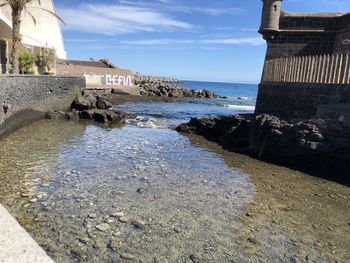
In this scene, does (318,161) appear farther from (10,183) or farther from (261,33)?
(261,33)

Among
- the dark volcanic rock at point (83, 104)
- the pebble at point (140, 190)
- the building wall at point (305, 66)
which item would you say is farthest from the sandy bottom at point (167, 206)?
the dark volcanic rock at point (83, 104)

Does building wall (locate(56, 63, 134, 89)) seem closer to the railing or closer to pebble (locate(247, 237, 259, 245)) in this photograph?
the railing

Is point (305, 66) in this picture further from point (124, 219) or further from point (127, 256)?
point (127, 256)

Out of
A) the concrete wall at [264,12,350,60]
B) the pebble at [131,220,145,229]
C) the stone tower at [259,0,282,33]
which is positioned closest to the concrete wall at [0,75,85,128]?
the pebble at [131,220,145,229]

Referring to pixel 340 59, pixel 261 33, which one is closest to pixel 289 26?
pixel 261 33

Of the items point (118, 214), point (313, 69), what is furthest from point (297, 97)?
point (118, 214)

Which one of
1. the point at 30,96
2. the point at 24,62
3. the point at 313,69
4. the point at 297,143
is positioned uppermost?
the point at 313,69

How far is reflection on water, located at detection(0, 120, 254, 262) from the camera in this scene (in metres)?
4.64

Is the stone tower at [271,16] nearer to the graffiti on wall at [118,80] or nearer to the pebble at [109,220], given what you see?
the pebble at [109,220]

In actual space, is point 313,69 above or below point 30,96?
above

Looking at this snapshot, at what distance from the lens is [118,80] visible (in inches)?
1670

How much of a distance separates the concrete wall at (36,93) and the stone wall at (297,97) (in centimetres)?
1086

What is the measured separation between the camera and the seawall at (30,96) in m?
12.1

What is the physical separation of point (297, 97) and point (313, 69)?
1.22 meters
